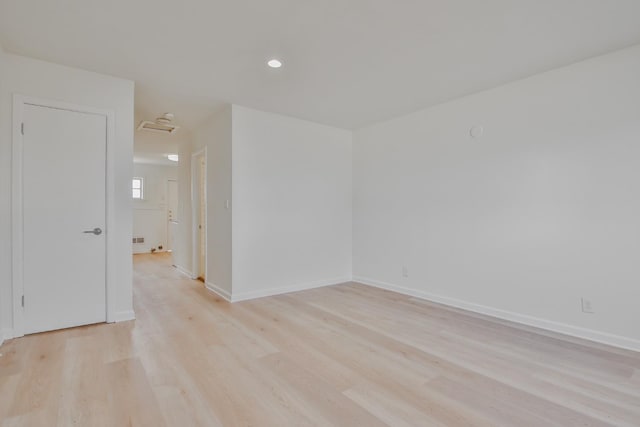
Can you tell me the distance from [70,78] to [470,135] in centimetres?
415

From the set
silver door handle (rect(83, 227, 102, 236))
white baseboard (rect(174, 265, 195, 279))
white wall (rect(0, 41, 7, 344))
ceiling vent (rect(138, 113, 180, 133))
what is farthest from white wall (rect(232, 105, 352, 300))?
white wall (rect(0, 41, 7, 344))

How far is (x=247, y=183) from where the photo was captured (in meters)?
4.13

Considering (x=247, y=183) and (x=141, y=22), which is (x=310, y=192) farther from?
(x=141, y=22)

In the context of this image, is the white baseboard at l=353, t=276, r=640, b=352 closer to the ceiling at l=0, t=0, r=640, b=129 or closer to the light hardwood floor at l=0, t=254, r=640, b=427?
the light hardwood floor at l=0, t=254, r=640, b=427

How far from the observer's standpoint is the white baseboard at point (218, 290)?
4062mm

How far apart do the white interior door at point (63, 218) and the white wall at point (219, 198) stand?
134 centimetres

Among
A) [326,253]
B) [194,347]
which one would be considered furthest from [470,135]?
[194,347]

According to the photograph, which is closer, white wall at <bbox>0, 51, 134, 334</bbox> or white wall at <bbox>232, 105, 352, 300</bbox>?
white wall at <bbox>0, 51, 134, 334</bbox>

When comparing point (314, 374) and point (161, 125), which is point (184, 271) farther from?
point (314, 374)

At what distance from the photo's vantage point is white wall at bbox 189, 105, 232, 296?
4.09 m

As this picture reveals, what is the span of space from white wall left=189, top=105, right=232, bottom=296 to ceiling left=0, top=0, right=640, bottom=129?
2.45 ft

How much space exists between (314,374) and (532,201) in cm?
266

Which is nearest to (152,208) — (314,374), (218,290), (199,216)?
(199,216)

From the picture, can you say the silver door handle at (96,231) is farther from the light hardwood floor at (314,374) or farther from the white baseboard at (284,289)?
the white baseboard at (284,289)
